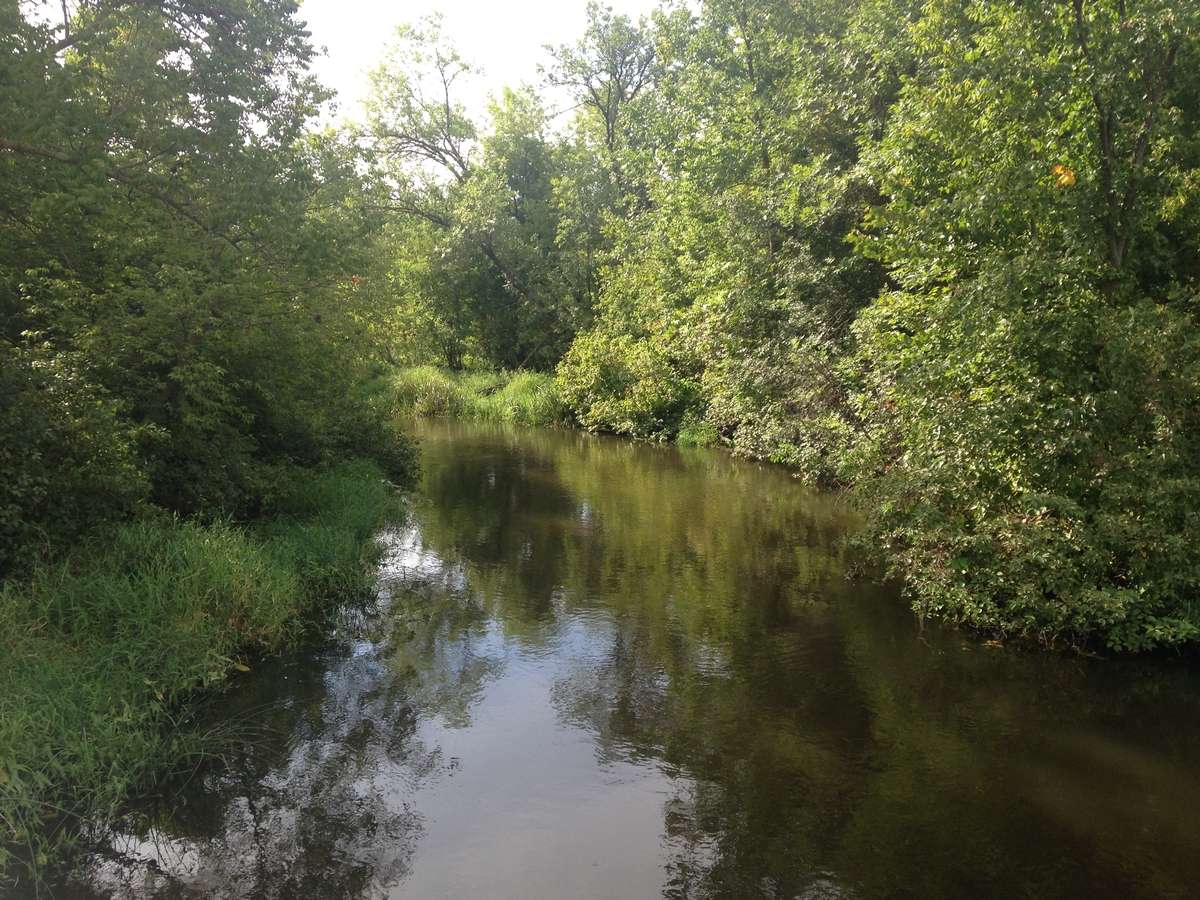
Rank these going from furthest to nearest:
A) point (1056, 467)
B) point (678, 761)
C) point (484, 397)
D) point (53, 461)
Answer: point (484, 397) < point (1056, 467) < point (53, 461) < point (678, 761)

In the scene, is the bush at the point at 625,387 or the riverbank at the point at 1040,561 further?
the bush at the point at 625,387

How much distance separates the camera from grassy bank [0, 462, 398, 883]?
5.54 m

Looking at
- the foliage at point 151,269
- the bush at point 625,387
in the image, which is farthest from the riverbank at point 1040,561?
the bush at point 625,387

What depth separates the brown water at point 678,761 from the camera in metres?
5.23

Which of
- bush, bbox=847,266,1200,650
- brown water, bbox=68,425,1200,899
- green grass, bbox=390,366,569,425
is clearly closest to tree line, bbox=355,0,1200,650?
bush, bbox=847,266,1200,650

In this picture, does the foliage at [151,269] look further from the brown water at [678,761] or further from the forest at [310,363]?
the brown water at [678,761]

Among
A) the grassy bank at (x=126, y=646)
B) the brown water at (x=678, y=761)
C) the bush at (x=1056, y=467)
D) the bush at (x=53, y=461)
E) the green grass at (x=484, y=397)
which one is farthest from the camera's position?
the green grass at (x=484, y=397)

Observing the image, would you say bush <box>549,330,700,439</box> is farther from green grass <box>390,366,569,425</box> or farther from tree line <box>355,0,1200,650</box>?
tree line <box>355,0,1200,650</box>

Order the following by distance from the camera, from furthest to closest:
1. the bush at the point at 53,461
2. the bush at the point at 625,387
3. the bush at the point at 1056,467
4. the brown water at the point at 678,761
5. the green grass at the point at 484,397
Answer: the green grass at the point at 484,397
the bush at the point at 625,387
the bush at the point at 1056,467
the bush at the point at 53,461
the brown water at the point at 678,761

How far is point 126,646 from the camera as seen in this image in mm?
7211

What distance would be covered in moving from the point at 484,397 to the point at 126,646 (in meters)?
27.2

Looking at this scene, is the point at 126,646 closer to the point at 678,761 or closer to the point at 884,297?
the point at 678,761

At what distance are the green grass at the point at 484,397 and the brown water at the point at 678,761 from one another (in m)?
20.4

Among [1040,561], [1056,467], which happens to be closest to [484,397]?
[1056,467]
